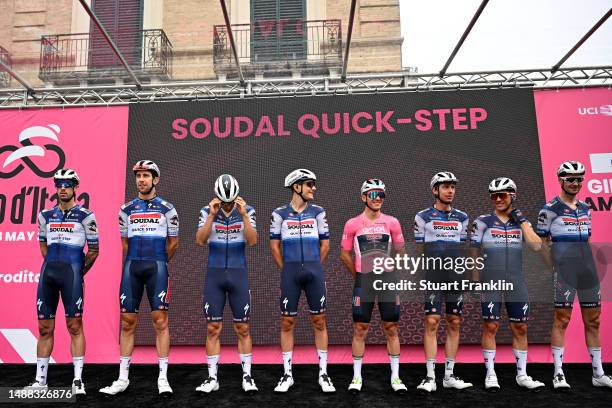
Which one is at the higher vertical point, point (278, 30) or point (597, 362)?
point (278, 30)

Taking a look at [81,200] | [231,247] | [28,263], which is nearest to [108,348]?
[28,263]

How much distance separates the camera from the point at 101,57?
37.0 feet

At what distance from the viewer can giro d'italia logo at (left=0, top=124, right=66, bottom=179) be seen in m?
6.78

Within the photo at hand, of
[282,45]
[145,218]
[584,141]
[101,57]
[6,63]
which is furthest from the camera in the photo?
[6,63]

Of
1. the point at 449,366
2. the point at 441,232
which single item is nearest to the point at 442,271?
the point at 441,232

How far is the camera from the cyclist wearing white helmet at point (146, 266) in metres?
4.42

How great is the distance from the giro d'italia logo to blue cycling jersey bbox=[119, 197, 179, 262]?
3030 millimetres

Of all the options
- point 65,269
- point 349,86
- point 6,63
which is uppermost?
point 6,63

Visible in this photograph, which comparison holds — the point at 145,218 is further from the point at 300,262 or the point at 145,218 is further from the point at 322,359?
the point at 322,359

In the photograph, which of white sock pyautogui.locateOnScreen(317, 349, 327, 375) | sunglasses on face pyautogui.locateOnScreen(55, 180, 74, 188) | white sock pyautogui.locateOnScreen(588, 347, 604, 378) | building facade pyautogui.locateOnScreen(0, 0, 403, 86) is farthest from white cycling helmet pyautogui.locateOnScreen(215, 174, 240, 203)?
building facade pyautogui.locateOnScreen(0, 0, 403, 86)

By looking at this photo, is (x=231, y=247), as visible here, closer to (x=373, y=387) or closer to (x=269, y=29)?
(x=373, y=387)

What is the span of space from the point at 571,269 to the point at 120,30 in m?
11.9

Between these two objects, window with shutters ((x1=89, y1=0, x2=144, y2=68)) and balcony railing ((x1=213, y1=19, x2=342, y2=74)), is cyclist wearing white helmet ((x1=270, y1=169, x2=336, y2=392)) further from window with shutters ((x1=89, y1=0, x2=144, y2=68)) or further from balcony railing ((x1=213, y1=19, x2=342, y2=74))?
window with shutters ((x1=89, y1=0, x2=144, y2=68))

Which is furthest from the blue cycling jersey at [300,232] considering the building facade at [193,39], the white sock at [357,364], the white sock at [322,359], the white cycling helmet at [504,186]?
the building facade at [193,39]
